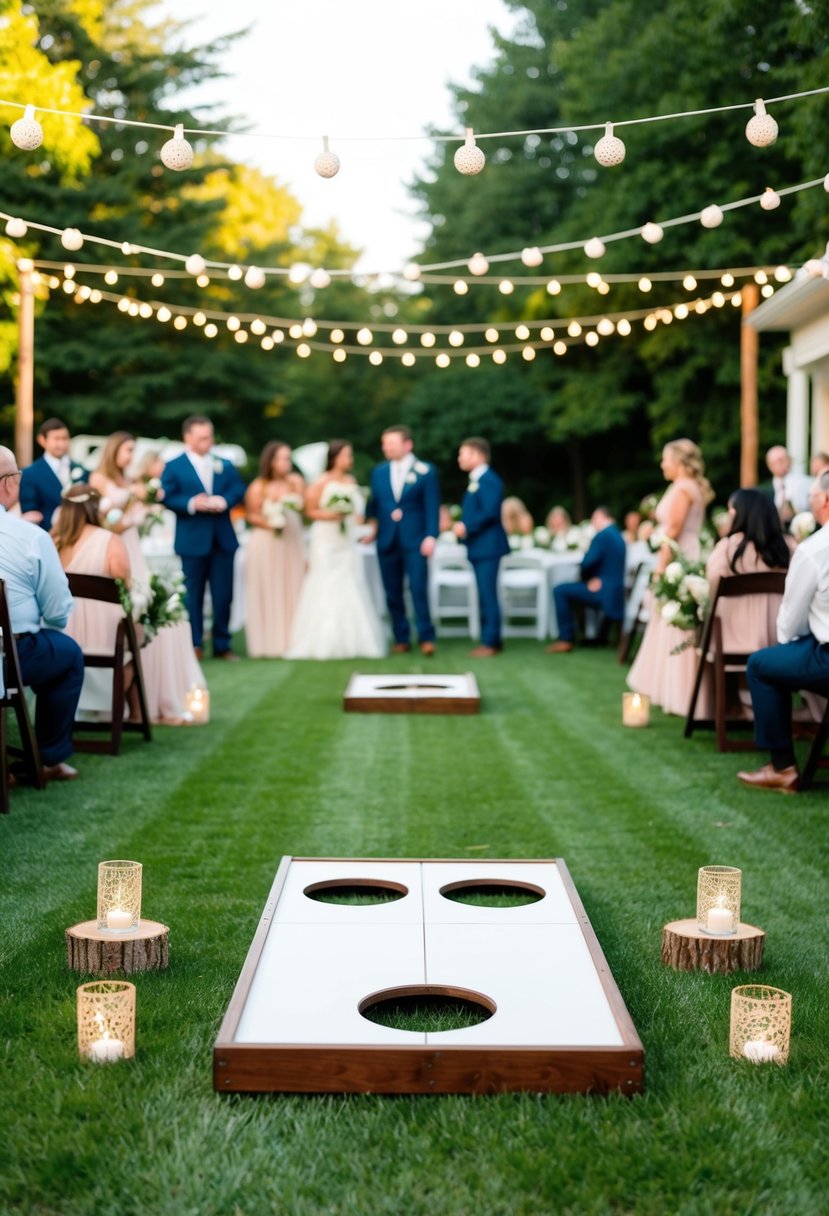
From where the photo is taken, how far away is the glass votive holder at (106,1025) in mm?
2969

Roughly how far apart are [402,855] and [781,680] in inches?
80.4

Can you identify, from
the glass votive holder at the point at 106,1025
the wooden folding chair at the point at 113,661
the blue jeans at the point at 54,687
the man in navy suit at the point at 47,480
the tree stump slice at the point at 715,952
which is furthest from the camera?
the man in navy suit at the point at 47,480

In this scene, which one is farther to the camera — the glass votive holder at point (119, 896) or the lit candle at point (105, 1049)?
the glass votive holder at point (119, 896)

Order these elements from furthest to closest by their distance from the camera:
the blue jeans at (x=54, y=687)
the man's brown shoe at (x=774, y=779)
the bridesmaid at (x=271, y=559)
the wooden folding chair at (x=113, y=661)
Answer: the bridesmaid at (x=271, y=559) → the wooden folding chair at (x=113, y=661) → the man's brown shoe at (x=774, y=779) → the blue jeans at (x=54, y=687)

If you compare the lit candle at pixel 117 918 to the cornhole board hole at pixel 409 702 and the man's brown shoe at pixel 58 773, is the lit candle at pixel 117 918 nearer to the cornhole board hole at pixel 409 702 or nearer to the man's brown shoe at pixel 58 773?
the man's brown shoe at pixel 58 773

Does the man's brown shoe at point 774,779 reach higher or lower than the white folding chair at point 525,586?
lower

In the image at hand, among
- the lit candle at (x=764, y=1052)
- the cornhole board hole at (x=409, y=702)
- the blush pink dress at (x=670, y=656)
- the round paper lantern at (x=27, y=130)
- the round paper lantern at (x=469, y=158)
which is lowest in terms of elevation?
the lit candle at (x=764, y=1052)

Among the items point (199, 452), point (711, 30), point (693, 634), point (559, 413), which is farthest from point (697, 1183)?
point (559, 413)

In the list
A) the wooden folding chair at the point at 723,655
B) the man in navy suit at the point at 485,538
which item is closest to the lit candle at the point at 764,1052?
the wooden folding chair at the point at 723,655

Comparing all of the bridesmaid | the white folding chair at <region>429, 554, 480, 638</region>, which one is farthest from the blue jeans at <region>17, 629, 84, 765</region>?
the white folding chair at <region>429, 554, 480, 638</region>

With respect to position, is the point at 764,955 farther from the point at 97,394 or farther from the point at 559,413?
the point at 559,413

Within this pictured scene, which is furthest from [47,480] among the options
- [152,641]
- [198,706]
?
[198,706]

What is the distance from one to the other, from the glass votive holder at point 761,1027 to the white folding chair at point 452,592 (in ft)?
36.6

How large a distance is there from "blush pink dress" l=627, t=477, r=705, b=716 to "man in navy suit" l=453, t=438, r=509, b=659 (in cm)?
339
